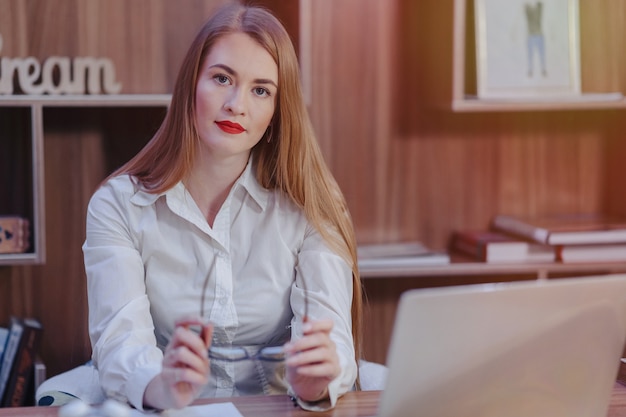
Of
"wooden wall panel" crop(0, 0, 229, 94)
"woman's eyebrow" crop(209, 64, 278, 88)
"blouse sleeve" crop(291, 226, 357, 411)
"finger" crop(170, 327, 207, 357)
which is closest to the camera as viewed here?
"finger" crop(170, 327, 207, 357)

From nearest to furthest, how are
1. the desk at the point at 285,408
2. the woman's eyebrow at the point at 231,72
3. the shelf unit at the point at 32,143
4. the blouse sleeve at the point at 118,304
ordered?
the desk at the point at 285,408 < the blouse sleeve at the point at 118,304 < the woman's eyebrow at the point at 231,72 < the shelf unit at the point at 32,143

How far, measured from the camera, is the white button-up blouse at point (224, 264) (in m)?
1.67

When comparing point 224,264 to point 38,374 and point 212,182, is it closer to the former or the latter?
point 212,182

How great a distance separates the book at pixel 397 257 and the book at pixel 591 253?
1.06 ft

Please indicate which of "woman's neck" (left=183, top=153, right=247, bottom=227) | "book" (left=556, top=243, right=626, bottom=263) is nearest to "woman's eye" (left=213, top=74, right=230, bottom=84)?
"woman's neck" (left=183, top=153, right=247, bottom=227)

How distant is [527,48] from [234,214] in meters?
1.20

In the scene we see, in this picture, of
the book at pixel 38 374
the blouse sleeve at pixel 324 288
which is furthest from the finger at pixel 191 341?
the book at pixel 38 374

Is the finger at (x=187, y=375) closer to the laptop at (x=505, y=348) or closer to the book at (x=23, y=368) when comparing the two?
the laptop at (x=505, y=348)

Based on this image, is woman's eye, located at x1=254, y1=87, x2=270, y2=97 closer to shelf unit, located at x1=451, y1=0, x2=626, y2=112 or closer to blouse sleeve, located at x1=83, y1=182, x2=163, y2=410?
blouse sleeve, located at x1=83, y1=182, x2=163, y2=410

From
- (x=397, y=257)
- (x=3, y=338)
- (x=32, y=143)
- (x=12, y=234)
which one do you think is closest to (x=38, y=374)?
(x=3, y=338)

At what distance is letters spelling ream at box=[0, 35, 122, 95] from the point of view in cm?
244

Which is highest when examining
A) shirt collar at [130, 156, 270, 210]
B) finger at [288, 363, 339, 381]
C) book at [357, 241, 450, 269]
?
shirt collar at [130, 156, 270, 210]

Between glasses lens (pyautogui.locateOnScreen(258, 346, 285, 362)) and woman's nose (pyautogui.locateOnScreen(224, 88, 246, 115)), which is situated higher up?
woman's nose (pyautogui.locateOnScreen(224, 88, 246, 115))

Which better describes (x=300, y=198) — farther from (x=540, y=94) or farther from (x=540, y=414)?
(x=540, y=94)
